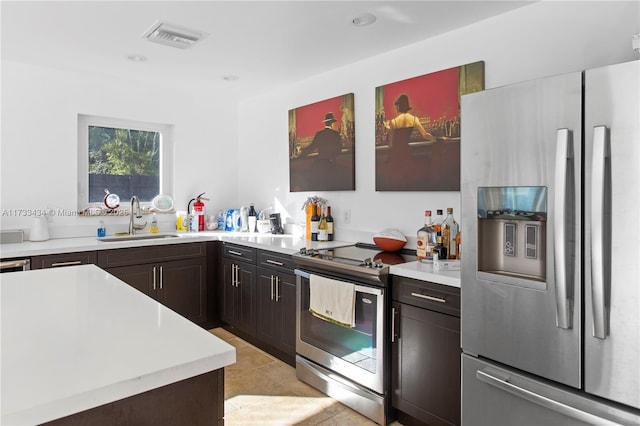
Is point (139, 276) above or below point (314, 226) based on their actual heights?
below

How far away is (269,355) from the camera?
3389 mm

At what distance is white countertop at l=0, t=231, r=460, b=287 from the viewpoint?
2231 millimetres

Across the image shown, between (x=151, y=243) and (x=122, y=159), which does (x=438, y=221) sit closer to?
(x=151, y=243)

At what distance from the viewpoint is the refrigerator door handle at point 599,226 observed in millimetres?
1405

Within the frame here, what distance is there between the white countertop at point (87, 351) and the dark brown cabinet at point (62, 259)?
5.60 feet

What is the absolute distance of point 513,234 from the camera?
1692 mm

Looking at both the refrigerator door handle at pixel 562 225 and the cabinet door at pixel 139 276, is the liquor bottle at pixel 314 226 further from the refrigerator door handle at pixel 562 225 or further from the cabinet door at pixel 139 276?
the refrigerator door handle at pixel 562 225

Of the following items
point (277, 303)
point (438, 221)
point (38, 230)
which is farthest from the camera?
point (38, 230)

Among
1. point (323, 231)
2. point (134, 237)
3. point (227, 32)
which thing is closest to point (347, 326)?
point (323, 231)

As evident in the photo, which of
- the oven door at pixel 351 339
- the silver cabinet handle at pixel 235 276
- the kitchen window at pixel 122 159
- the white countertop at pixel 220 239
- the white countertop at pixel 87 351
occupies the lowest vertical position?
the oven door at pixel 351 339

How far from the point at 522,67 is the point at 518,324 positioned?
5.06 ft

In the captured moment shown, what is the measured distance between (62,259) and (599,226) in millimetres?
3302

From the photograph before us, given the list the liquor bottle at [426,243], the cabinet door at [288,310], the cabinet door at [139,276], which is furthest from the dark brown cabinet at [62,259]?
the liquor bottle at [426,243]

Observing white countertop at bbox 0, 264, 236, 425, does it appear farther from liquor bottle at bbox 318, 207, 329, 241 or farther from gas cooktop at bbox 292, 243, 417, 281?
liquor bottle at bbox 318, 207, 329, 241
